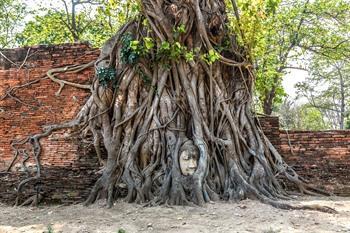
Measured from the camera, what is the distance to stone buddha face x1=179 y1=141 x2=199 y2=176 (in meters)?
5.34

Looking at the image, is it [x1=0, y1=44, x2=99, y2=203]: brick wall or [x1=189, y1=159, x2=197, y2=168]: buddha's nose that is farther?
[x1=0, y1=44, x2=99, y2=203]: brick wall

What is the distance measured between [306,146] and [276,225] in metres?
3.02

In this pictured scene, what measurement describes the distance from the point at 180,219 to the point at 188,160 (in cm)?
110

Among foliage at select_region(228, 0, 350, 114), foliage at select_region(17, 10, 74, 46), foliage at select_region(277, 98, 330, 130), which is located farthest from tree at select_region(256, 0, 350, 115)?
foliage at select_region(277, 98, 330, 130)

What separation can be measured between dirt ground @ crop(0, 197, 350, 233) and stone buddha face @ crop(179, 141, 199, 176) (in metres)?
0.58

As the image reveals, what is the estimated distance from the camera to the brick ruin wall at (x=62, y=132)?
6320 millimetres

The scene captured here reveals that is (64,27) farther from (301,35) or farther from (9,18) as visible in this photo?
(301,35)

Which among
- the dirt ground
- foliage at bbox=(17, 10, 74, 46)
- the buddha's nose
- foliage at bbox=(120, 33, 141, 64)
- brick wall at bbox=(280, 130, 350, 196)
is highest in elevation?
foliage at bbox=(17, 10, 74, 46)

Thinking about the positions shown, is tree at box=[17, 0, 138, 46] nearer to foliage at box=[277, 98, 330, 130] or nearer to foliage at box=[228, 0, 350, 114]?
foliage at box=[228, 0, 350, 114]

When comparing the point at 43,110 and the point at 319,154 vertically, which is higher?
the point at 43,110

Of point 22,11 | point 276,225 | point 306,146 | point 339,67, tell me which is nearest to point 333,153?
point 306,146

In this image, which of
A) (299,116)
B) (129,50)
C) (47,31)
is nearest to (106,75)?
(129,50)

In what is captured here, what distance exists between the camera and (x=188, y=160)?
5.37m

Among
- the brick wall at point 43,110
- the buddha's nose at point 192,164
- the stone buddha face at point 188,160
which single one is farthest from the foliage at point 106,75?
the buddha's nose at point 192,164
